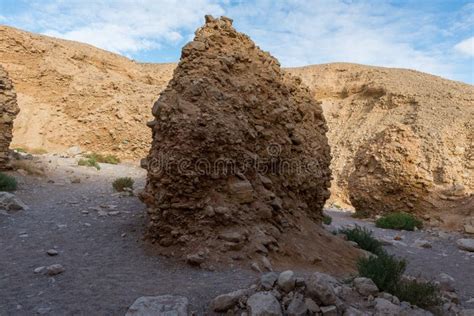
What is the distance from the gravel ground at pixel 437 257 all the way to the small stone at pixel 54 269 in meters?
4.49

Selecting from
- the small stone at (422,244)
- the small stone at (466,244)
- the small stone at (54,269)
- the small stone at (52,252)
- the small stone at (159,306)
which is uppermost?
the small stone at (159,306)

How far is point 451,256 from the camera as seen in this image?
8.24 meters

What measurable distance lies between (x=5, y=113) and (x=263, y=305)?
9.60 m

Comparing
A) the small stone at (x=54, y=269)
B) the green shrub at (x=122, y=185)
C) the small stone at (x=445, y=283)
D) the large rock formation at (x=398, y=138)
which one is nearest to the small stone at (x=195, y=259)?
the small stone at (x=54, y=269)

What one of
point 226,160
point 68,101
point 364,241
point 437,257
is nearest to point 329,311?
point 226,160

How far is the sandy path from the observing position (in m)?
3.56

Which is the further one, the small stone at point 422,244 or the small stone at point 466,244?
the small stone at point 422,244

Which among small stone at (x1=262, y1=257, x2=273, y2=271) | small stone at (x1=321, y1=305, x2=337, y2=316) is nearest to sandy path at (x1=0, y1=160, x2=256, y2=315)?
small stone at (x1=262, y1=257, x2=273, y2=271)

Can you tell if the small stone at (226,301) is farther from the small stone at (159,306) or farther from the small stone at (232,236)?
the small stone at (232,236)

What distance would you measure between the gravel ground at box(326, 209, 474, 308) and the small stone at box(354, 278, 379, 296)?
1.51 meters

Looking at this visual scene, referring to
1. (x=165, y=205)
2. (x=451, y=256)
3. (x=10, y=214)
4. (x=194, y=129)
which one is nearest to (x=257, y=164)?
(x=194, y=129)

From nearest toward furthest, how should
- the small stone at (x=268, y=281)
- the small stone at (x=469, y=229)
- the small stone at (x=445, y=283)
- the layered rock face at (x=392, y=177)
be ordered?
the small stone at (x=268, y=281) < the small stone at (x=445, y=283) < the small stone at (x=469, y=229) < the layered rock face at (x=392, y=177)

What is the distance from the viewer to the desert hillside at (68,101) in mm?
22031

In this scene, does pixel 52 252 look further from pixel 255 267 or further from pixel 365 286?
pixel 365 286
